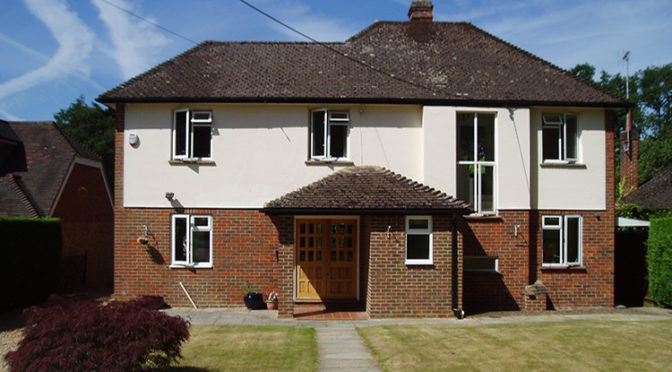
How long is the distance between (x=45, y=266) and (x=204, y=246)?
4614 mm

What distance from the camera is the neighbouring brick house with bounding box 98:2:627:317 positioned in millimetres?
12500

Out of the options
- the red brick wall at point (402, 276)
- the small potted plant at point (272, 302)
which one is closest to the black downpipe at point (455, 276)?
the red brick wall at point (402, 276)

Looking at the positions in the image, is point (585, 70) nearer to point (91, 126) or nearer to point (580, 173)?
point (580, 173)

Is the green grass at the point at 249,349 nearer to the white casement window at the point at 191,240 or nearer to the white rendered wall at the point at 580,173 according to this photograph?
the white casement window at the point at 191,240

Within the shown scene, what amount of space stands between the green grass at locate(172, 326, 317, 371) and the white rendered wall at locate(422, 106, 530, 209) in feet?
18.5

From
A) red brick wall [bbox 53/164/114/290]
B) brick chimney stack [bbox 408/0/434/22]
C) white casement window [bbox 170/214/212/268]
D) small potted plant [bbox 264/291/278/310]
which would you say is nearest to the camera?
small potted plant [bbox 264/291/278/310]

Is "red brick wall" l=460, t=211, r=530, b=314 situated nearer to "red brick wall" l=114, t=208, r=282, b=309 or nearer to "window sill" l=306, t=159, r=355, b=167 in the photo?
"window sill" l=306, t=159, r=355, b=167

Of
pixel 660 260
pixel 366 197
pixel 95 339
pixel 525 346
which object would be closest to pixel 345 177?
pixel 366 197

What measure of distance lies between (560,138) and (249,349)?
10.3 metres

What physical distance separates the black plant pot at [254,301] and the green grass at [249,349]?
1952mm

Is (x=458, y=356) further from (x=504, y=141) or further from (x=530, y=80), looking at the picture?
(x=530, y=80)

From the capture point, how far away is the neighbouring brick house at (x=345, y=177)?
12.5 metres

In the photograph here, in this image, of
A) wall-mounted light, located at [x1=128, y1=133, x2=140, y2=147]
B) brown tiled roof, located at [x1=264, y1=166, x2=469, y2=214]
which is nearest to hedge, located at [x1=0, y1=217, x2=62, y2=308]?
wall-mounted light, located at [x1=128, y1=133, x2=140, y2=147]

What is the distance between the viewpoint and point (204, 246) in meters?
12.6
